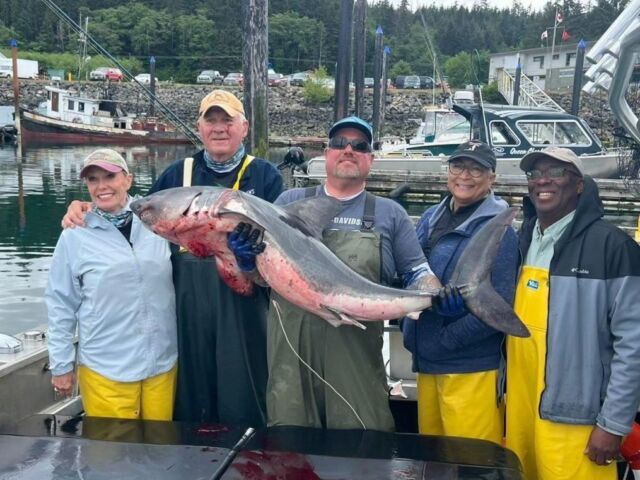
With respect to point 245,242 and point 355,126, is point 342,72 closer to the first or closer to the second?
point 355,126

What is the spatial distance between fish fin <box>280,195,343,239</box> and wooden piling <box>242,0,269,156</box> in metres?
5.54

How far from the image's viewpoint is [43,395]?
386 cm

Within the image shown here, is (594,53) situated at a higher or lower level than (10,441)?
higher

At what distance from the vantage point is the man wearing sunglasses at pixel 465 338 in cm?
325

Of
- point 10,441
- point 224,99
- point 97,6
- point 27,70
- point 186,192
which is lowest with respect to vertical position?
point 10,441

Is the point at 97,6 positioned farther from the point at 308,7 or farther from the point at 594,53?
the point at 594,53

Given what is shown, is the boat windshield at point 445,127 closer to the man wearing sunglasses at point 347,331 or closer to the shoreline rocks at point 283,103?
the man wearing sunglasses at point 347,331

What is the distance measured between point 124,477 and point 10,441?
2.04 ft

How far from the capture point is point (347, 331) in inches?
126

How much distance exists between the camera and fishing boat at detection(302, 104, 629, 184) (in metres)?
17.5

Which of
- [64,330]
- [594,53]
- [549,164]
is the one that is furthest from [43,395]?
[594,53]

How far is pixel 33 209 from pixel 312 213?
18.6 meters

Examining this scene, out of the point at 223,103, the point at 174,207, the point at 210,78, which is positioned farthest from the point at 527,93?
the point at 210,78

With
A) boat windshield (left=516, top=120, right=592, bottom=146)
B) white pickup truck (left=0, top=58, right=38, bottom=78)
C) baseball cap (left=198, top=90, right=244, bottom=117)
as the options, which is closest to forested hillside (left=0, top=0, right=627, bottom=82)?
white pickup truck (left=0, top=58, right=38, bottom=78)
